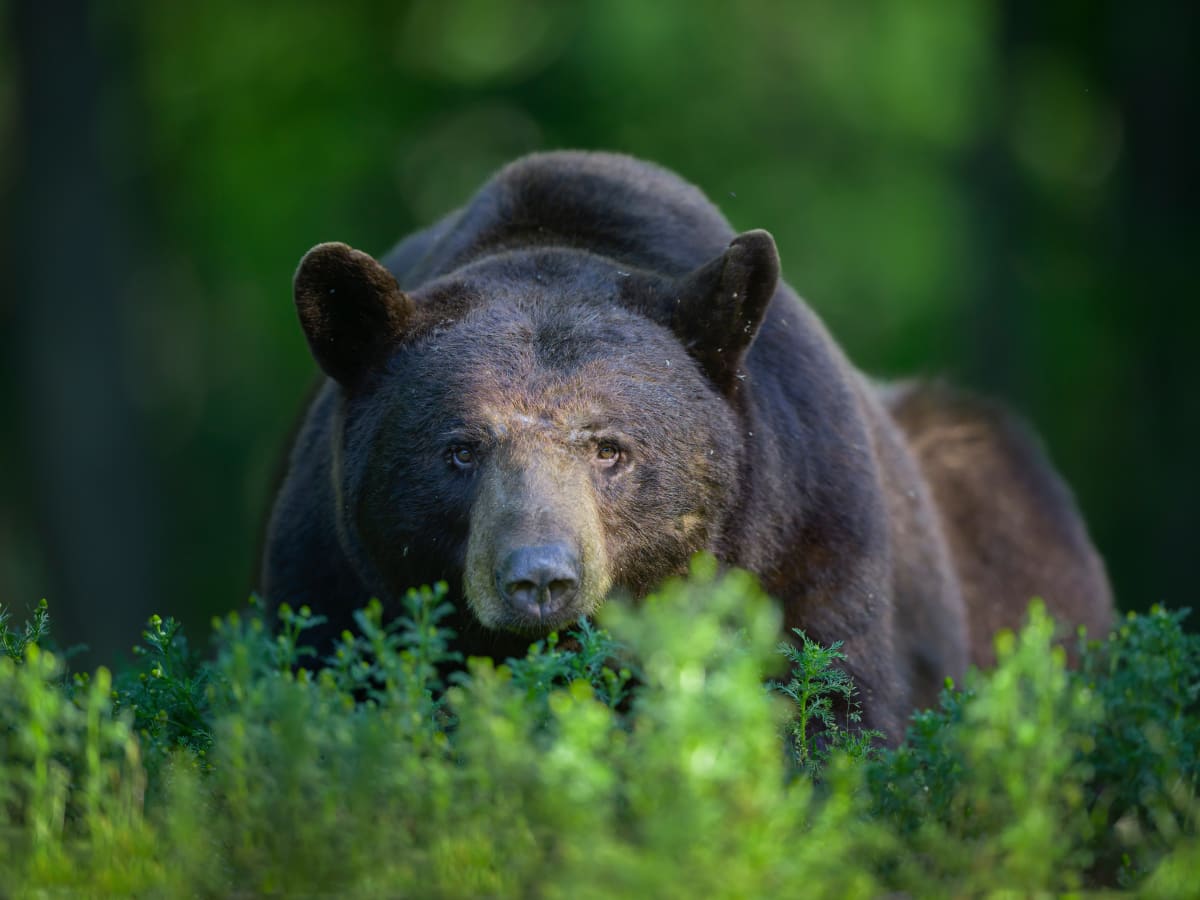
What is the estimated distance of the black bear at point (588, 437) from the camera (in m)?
5.48

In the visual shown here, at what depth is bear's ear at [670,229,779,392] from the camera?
5.78 meters

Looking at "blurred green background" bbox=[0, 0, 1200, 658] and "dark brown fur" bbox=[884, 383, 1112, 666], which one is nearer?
"dark brown fur" bbox=[884, 383, 1112, 666]

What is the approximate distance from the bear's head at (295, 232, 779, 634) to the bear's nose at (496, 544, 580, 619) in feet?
0.44

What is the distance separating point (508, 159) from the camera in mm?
20516

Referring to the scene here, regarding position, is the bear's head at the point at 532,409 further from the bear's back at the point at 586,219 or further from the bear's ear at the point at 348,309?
the bear's back at the point at 586,219

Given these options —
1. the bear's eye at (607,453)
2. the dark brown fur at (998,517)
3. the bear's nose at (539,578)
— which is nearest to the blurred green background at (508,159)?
the dark brown fur at (998,517)

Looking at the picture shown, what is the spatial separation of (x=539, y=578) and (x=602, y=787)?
5.01ft

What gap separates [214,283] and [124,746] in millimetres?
19172

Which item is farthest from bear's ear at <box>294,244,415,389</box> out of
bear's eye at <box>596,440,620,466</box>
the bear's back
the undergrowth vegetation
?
the undergrowth vegetation

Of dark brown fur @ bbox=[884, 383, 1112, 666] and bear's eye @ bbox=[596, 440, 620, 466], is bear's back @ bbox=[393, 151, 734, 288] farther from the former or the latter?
dark brown fur @ bbox=[884, 383, 1112, 666]

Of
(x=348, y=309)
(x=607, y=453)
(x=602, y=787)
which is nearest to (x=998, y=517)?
(x=607, y=453)

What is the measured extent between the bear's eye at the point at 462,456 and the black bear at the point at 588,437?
0.01 metres

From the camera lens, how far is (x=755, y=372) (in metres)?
6.22

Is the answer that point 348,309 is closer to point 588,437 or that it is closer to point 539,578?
point 588,437
